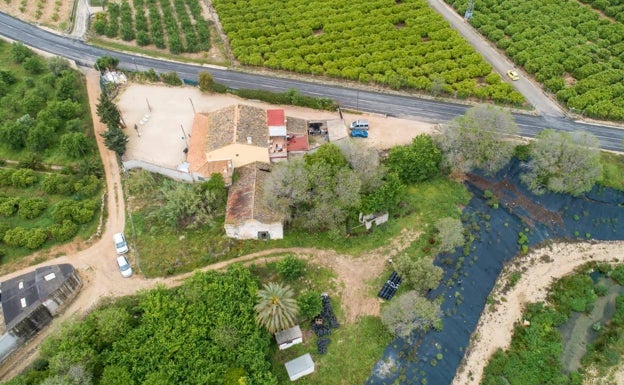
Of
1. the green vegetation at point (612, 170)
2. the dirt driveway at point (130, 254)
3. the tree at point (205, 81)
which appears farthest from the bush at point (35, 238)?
the green vegetation at point (612, 170)

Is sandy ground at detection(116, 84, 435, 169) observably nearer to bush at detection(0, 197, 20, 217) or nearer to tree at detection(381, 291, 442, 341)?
bush at detection(0, 197, 20, 217)

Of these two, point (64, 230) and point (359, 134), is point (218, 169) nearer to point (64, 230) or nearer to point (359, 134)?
point (64, 230)

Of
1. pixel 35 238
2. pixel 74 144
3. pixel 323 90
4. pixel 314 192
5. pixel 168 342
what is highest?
pixel 323 90

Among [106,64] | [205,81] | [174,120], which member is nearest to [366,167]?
[174,120]

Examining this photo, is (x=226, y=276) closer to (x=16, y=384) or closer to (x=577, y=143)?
(x=16, y=384)

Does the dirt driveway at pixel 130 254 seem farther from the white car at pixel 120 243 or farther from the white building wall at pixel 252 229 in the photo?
the white building wall at pixel 252 229
